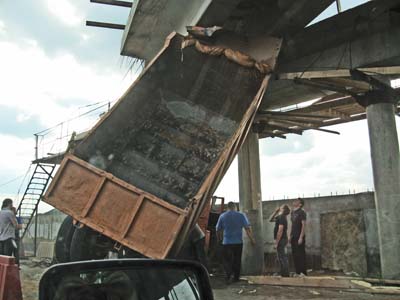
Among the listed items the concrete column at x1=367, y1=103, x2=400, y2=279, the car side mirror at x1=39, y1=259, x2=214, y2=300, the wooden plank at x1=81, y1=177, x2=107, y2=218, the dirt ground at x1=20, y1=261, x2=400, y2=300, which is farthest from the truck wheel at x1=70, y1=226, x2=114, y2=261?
the concrete column at x1=367, y1=103, x2=400, y2=279

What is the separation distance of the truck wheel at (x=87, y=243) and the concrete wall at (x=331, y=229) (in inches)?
278

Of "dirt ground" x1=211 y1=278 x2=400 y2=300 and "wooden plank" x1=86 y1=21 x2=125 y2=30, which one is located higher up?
"wooden plank" x1=86 y1=21 x2=125 y2=30

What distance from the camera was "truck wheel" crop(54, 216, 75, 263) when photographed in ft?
24.2

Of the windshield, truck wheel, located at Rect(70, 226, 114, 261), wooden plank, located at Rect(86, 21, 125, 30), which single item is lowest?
the windshield

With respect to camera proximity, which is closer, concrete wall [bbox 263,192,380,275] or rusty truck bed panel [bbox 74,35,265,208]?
Result: rusty truck bed panel [bbox 74,35,265,208]

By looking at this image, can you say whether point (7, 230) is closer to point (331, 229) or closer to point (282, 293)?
point (282, 293)

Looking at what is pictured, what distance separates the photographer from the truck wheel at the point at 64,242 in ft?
24.2

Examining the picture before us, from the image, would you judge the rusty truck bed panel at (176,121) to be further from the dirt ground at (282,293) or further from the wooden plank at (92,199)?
the dirt ground at (282,293)

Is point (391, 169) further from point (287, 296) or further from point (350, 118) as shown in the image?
point (350, 118)

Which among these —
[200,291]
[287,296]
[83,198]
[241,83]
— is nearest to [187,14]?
[241,83]

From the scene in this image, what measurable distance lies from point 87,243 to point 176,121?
3086 millimetres

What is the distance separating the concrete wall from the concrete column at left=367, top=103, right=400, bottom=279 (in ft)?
8.14

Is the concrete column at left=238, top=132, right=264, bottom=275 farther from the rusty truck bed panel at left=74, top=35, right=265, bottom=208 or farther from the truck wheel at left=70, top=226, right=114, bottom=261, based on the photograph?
the truck wheel at left=70, top=226, right=114, bottom=261

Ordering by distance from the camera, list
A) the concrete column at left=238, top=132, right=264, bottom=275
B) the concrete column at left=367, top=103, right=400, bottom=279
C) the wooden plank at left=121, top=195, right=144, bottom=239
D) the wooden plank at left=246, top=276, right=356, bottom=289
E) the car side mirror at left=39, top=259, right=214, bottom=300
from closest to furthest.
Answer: the car side mirror at left=39, top=259, right=214, bottom=300, the wooden plank at left=121, top=195, right=144, bottom=239, the wooden plank at left=246, top=276, right=356, bottom=289, the concrete column at left=367, top=103, right=400, bottom=279, the concrete column at left=238, top=132, right=264, bottom=275
